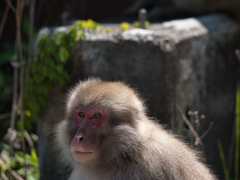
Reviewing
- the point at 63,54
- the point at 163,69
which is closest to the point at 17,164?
the point at 63,54

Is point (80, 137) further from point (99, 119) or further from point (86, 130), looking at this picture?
point (99, 119)

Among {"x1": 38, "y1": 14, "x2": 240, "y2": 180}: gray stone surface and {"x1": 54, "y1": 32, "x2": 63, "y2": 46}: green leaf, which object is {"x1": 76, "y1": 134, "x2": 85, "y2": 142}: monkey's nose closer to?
{"x1": 38, "y1": 14, "x2": 240, "y2": 180}: gray stone surface

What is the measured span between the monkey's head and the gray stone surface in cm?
101

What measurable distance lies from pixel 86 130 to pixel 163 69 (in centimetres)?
142

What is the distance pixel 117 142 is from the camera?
2.57 metres

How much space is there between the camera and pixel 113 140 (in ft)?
8.45

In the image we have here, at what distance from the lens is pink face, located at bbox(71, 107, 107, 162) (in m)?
2.48

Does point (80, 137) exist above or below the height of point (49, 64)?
Result: below

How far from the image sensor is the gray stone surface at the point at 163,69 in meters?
3.72

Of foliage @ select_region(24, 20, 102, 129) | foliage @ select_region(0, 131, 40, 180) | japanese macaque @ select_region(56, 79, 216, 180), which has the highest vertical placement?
foliage @ select_region(24, 20, 102, 129)

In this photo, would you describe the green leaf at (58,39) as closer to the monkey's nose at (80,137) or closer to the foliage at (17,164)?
the foliage at (17,164)

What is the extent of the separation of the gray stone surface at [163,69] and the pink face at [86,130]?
114 centimetres

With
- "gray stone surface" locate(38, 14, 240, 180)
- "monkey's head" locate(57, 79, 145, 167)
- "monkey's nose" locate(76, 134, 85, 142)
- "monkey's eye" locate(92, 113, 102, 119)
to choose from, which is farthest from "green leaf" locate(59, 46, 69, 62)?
"monkey's nose" locate(76, 134, 85, 142)

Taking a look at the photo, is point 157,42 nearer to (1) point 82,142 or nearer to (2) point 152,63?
(2) point 152,63
